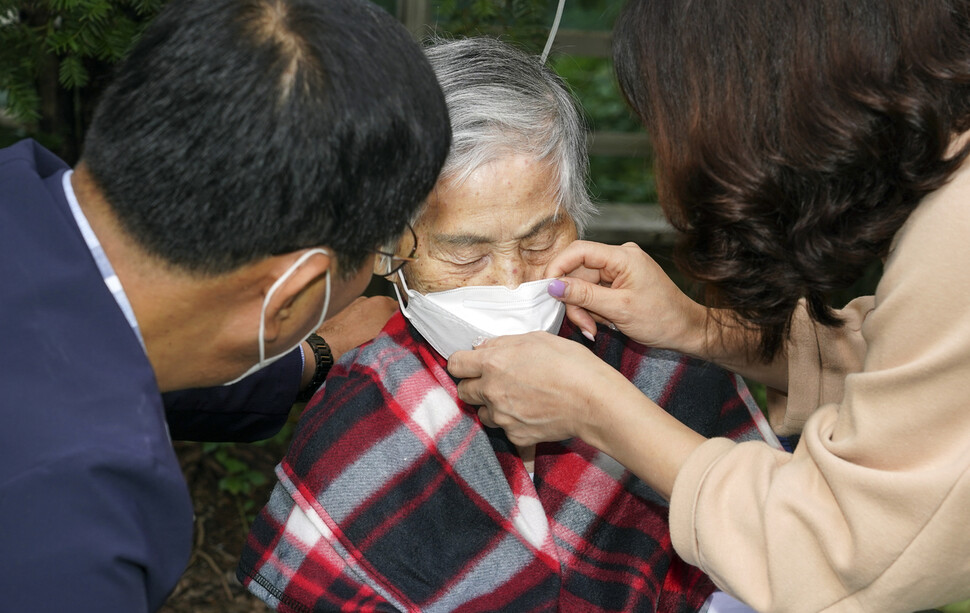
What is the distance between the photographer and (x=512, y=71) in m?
2.26

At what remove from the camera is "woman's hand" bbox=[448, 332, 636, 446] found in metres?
1.99

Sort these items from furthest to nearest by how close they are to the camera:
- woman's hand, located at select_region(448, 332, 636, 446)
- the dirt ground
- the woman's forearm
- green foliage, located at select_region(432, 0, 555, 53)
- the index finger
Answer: the dirt ground < green foliage, located at select_region(432, 0, 555, 53) < the index finger < woman's hand, located at select_region(448, 332, 636, 446) < the woman's forearm

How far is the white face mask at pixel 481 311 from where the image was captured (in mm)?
2223

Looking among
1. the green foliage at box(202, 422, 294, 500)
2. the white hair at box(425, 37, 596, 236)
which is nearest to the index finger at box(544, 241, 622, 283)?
the white hair at box(425, 37, 596, 236)

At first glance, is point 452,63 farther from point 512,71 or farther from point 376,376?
point 376,376

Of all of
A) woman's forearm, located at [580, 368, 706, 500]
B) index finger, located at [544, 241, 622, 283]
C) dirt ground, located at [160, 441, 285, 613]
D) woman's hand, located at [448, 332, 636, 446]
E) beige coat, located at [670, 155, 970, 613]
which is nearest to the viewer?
beige coat, located at [670, 155, 970, 613]

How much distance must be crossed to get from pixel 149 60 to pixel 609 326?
1.34 meters

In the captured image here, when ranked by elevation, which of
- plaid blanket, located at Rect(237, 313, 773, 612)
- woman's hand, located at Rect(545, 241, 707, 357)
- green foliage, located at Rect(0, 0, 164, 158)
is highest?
green foliage, located at Rect(0, 0, 164, 158)

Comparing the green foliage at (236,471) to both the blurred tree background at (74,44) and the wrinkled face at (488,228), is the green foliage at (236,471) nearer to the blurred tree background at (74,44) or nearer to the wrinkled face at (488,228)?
the blurred tree background at (74,44)

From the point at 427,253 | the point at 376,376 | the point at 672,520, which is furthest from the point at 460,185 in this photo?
the point at 672,520

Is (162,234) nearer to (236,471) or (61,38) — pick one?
(61,38)

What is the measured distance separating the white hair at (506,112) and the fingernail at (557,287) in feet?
0.70

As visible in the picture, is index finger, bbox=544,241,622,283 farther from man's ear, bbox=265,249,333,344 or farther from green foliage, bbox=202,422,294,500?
green foliage, bbox=202,422,294,500

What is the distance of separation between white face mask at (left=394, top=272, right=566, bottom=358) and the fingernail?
Answer: 20 mm
